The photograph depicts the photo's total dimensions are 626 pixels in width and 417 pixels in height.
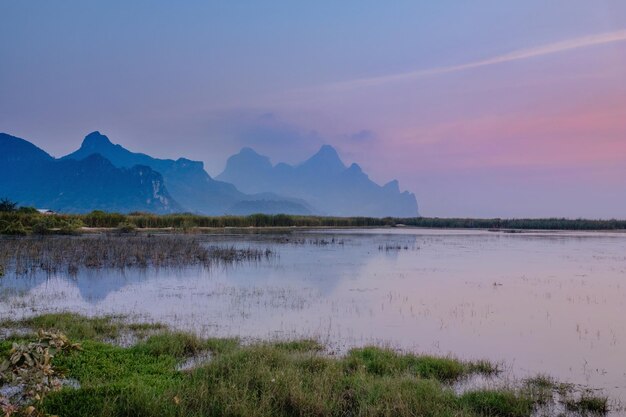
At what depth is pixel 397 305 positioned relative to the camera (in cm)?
1470

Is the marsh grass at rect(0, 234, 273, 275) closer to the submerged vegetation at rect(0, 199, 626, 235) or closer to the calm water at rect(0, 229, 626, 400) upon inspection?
the calm water at rect(0, 229, 626, 400)

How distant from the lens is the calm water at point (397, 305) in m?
10.4

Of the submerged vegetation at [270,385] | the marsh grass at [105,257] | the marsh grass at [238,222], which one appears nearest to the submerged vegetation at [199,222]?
the marsh grass at [238,222]

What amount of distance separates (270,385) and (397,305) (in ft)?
27.5

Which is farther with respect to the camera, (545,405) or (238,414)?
(545,405)

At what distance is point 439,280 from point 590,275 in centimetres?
721

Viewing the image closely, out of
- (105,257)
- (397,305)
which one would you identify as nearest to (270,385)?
(397,305)

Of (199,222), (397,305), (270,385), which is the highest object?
(199,222)

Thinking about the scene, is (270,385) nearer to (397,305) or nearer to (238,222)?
(397,305)

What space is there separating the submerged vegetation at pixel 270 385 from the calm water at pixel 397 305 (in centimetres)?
140

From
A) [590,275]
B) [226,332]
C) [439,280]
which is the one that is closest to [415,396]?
[226,332]

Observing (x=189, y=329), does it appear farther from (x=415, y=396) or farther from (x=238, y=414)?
(x=415, y=396)

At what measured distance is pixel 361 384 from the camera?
23.7 feet

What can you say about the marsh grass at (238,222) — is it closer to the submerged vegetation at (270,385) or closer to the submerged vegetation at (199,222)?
the submerged vegetation at (199,222)
